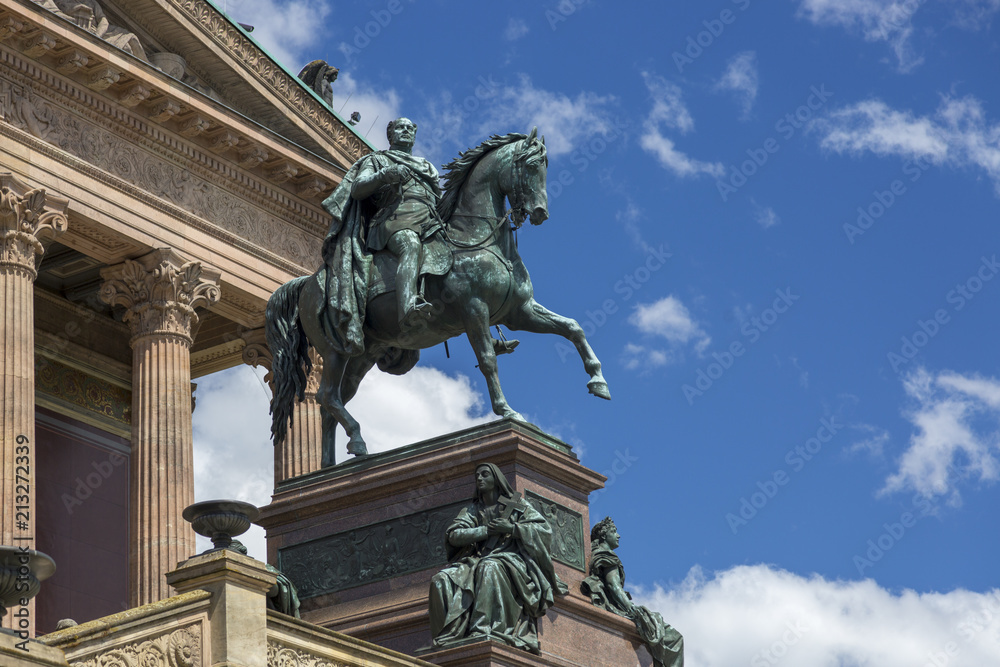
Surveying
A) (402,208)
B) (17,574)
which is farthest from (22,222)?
(17,574)

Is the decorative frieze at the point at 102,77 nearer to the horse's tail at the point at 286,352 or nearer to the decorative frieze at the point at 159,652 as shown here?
the horse's tail at the point at 286,352

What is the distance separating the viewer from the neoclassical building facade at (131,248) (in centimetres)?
3005

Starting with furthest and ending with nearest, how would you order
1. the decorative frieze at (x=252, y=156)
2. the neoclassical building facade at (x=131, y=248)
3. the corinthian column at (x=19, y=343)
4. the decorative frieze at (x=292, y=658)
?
the decorative frieze at (x=252, y=156)
the neoclassical building facade at (x=131, y=248)
the corinthian column at (x=19, y=343)
the decorative frieze at (x=292, y=658)

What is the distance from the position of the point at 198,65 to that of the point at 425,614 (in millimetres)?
20764

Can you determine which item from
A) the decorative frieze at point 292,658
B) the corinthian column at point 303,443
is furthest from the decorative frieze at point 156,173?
the decorative frieze at point 292,658

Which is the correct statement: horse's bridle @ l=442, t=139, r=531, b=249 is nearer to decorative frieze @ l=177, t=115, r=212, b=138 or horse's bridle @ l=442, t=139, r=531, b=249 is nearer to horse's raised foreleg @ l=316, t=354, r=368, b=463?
horse's raised foreleg @ l=316, t=354, r=368, b=463

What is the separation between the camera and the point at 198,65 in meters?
34.6

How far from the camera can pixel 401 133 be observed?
61.4 ft

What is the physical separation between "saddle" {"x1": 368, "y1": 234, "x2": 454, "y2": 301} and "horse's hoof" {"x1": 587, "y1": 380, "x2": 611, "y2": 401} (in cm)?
178

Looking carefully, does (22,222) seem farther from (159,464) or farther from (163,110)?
(159,464)

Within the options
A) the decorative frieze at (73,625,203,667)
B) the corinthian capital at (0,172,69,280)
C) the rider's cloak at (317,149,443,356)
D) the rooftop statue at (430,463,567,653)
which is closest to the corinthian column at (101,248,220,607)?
the corinthian capital at (0,172,69,280)

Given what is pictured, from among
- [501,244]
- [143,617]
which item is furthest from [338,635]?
[501,244]

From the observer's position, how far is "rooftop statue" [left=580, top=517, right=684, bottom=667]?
55.0 feet

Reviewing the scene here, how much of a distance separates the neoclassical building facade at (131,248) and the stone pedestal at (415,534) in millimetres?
10555
